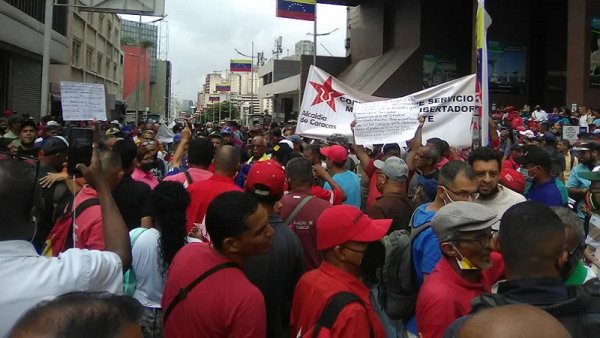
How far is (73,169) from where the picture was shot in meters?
3.63

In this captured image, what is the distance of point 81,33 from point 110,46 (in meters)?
10.2

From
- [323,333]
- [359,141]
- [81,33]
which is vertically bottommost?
[323,333]

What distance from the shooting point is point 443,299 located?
95.3 inches

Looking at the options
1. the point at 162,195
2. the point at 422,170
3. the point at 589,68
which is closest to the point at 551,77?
the point at 589,68

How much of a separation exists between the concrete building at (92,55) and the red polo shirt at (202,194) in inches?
1101

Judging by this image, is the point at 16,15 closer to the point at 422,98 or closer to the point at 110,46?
the point at 422,98

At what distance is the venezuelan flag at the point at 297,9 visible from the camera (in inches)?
982

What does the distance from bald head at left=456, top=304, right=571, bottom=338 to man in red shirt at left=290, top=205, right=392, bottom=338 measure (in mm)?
994

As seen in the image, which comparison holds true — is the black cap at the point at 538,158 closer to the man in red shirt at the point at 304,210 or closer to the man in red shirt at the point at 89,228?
the man in red shirt at the point at 304,210

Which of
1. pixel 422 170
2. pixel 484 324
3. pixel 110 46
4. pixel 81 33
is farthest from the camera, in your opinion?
pixel 110 46

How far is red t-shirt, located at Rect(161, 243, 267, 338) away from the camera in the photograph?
232 centimetres

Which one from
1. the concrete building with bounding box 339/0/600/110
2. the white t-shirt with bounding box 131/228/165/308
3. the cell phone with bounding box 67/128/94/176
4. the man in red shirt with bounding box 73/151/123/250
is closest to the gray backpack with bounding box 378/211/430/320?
the white t-shirt with bounding box 131/228/165/308

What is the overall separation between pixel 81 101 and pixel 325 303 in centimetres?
852

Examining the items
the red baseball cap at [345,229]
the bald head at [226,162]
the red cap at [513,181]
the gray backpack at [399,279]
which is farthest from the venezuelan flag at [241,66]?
the red baseball cap at [345,229]
